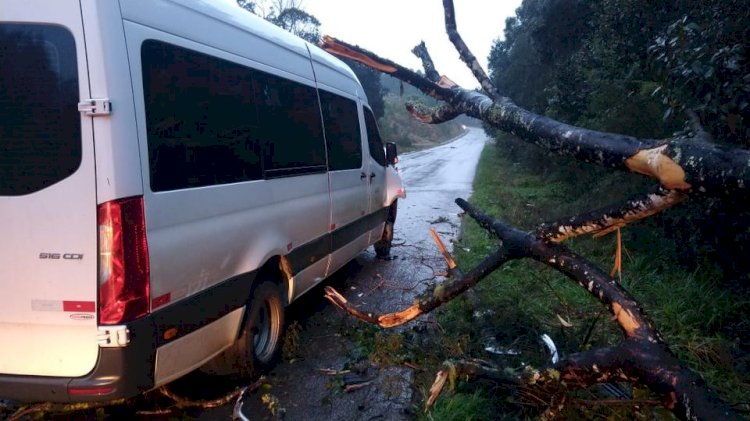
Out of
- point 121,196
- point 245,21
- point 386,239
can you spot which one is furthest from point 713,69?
point 386,239

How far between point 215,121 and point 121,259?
1106mm

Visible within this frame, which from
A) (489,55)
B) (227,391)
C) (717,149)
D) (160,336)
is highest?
(489,55)

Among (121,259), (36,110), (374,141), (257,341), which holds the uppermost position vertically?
(36,110)

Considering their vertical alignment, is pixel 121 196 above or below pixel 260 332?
above

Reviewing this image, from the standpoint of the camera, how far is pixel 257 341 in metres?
3.98

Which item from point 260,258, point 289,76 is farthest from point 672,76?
point 260,258

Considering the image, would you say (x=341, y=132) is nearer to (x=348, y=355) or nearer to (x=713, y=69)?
(x=348, y=355)

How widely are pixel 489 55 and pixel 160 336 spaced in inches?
1296

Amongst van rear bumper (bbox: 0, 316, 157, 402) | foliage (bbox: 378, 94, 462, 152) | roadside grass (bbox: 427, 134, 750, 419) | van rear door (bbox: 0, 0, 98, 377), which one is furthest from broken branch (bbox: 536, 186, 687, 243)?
foliage (bbox: 378, 94, 462, 152)

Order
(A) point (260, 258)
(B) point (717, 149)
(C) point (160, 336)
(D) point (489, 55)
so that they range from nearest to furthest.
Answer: (B) point (717, 149), (C) point (160, 336), (A) point (260, 258), (D) point (489, 55)

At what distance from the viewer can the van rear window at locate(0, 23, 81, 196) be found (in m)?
2.52

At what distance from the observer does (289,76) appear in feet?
14.1

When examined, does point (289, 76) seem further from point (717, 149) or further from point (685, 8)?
point (685, 8)

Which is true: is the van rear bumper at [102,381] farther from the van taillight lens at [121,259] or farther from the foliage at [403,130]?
the foliage at [403,130]
